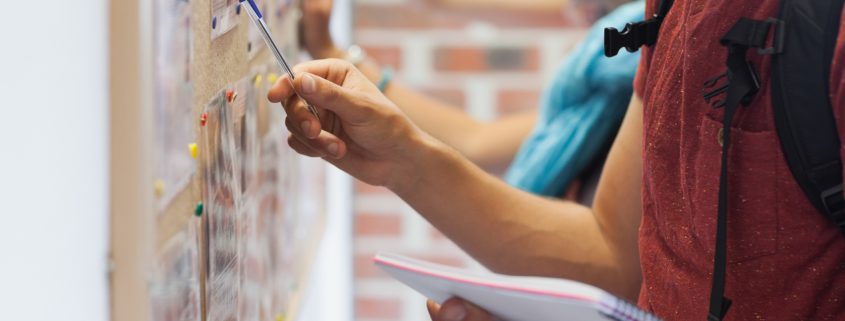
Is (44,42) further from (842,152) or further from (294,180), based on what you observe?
(294,180)

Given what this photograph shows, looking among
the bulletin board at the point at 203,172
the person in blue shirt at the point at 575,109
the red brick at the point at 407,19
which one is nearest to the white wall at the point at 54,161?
the bulletin board at the point at 203,172

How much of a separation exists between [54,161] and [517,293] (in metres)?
0.24

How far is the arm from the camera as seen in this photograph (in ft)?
2.35

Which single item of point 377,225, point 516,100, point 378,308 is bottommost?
point 378,308

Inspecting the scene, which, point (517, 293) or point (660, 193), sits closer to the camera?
point (517, 293)

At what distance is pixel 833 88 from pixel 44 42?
394mm

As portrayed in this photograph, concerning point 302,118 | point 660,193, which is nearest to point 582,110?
point 660,193

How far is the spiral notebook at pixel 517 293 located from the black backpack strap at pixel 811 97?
120 millimetres

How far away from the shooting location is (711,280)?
0.68m

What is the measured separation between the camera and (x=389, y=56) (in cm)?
191

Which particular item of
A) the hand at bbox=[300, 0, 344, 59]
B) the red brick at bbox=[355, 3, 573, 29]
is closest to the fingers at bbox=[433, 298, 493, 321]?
the hand at bbox=[300, 0, 344, 59]

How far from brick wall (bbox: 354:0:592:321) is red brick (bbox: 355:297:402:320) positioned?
0.29ft

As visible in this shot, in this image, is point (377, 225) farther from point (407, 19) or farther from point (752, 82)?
point (752, 82)

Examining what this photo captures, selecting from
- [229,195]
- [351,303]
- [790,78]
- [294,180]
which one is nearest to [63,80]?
[229,195]
